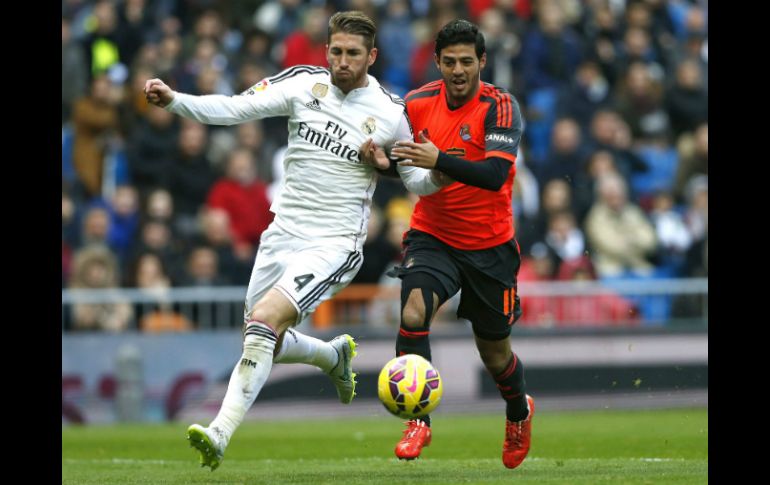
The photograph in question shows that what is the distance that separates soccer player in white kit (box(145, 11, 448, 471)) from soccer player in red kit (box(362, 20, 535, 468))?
31cm

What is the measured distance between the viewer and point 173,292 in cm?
1752

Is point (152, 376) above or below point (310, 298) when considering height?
below

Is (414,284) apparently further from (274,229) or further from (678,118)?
(678,118)

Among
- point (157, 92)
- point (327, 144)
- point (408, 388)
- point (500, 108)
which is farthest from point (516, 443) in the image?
point (157, 92)

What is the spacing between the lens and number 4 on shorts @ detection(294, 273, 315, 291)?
31.8 ft

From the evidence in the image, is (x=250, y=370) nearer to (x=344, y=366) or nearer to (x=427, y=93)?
(x=344, y=366)

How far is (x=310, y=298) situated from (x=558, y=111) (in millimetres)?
11224

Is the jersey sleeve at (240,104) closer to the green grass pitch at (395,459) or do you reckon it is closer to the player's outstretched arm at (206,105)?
the player's outstretched arm at (206,105)

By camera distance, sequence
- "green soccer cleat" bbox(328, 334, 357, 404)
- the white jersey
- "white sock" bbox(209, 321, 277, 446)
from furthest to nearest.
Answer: "green soccer cleat" bbox(328, 334, 357, 404), the white jersey, "white sock" bbox(209, 321, 277, 446)

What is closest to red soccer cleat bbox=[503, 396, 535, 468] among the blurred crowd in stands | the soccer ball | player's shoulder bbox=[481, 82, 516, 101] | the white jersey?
the soccer ball

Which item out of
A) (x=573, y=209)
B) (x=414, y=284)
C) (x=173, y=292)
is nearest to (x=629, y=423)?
(x=573, y=209)

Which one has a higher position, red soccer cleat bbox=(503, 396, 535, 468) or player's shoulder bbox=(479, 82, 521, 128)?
player's shoulder bbox=(479, 82, 521, 128)

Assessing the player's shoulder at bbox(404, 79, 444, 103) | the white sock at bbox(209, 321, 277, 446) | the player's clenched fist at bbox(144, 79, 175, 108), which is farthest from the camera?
the player's shoulder at bbox(404, 79, 444, 103)

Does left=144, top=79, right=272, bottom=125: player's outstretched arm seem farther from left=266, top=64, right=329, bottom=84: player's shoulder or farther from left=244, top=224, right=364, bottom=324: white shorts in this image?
left=244, top=224, right=364, bottom=324: white shorts
